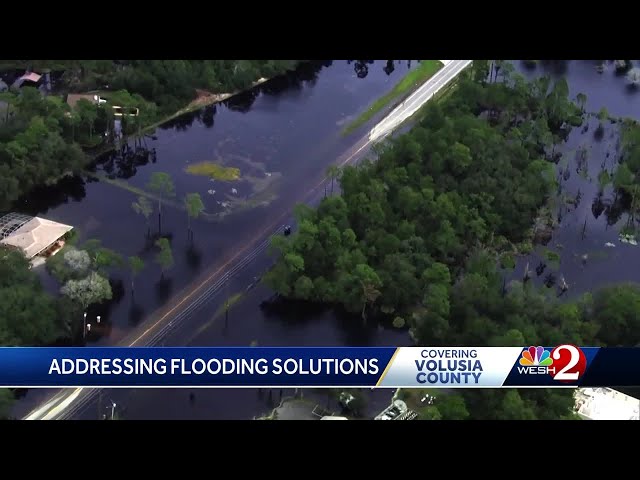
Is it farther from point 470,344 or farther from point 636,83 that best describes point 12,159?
point 636,83

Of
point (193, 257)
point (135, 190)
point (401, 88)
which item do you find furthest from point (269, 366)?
point (401, 88)

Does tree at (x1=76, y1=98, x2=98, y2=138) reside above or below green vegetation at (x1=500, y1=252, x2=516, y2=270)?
above

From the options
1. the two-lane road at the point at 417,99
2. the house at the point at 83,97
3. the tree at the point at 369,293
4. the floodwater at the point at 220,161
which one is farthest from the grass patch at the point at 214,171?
the tree at the point at 369,293

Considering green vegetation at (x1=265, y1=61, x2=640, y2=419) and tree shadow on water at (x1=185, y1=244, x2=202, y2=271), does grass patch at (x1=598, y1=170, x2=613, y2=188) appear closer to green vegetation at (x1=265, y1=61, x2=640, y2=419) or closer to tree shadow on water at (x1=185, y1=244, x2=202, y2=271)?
green vegetation at (x1=265, y1=61, x2=640, y2=419)

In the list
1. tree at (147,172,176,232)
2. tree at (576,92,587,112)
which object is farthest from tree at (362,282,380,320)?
tree at (576,92,587,112)

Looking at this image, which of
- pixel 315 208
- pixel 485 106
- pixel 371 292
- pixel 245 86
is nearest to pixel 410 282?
pixel 371 292

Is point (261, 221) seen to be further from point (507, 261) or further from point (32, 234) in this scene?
point (507, 261)
